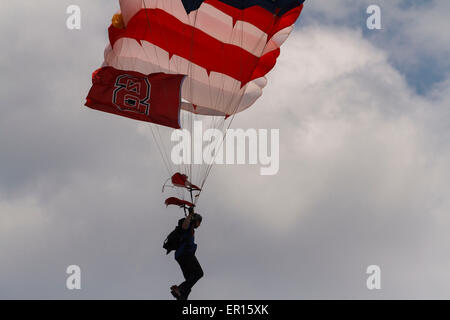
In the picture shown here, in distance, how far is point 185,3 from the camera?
22.3 metres

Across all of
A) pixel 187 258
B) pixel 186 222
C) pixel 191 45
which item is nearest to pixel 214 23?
pixel 191 45

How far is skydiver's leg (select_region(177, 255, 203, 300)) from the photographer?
1986 cm

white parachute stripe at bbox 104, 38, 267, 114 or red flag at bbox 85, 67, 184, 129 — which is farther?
white parachute stripe at bbox 104, 38, 267, 114

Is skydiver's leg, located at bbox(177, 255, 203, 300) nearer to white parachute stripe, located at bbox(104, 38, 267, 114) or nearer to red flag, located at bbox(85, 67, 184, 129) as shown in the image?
red flag, located at bbox(85, 67, 184, 129)

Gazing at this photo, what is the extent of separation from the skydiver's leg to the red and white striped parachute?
420 centimetres

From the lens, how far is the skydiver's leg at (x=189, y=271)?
19.9m

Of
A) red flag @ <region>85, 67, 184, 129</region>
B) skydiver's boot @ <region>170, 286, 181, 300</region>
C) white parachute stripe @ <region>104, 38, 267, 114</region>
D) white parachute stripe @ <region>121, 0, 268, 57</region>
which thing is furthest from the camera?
white parachute stripe @ <region>104, 38, 267, 114</region>

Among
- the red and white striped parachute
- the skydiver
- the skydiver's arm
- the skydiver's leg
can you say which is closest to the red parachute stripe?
the red and white striped parachute
